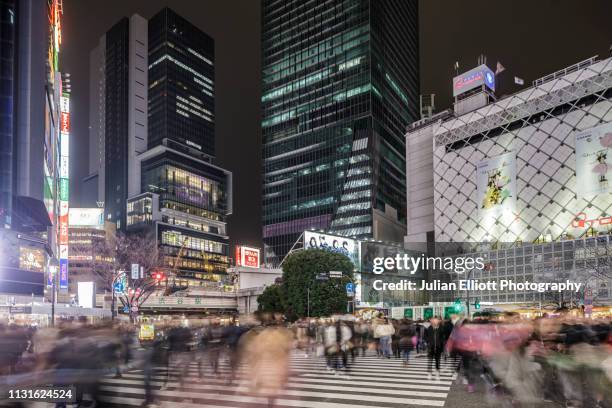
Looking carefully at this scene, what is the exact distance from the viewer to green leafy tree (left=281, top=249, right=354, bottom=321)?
5166cm

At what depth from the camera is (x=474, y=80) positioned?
3639 inches

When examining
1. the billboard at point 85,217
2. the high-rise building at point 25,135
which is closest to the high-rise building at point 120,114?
the billboard at point 85,217

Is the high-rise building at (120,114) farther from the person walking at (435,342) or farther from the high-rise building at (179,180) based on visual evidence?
the person walking at (435,342)

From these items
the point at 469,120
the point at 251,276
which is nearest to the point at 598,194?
the point at 469,120

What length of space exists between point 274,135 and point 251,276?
8202 cm

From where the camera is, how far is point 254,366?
967 centimetres

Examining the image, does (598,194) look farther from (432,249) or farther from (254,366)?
(254,366)

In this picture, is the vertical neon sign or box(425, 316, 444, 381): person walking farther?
the vertical neon sign

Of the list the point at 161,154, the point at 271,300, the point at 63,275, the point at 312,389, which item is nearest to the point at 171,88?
the point at 161,154

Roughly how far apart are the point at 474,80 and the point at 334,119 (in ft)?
179

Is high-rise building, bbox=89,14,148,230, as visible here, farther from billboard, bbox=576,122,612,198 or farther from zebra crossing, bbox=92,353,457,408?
zebra crossing, bbox=92,353,457,408

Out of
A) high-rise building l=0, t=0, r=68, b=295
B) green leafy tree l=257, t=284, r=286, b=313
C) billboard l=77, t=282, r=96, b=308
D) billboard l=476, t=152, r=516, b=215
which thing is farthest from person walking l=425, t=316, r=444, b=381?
billboard l=476, t=152, r=516, b=215

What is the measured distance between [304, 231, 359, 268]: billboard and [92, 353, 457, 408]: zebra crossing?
42.8 meters

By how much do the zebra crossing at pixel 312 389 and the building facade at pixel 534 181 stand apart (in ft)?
180
